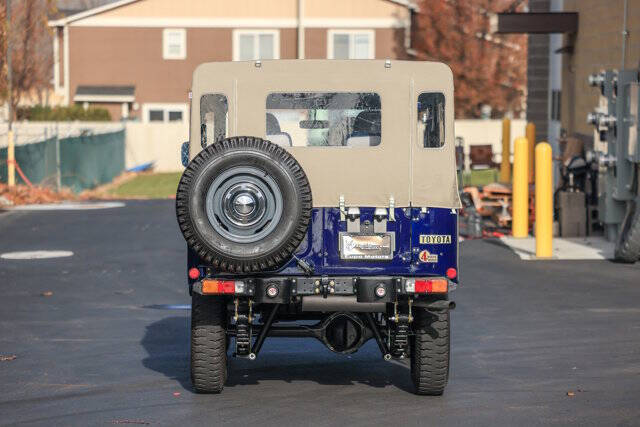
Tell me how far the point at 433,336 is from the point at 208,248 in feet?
6.00

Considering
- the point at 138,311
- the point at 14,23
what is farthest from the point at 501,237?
the point at 14,23

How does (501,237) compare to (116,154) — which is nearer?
(501,237)

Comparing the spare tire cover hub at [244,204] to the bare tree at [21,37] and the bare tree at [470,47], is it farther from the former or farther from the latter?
the bare tree at [470,47]

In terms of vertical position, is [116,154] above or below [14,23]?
below

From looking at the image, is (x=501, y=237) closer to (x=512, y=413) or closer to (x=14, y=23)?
(x=512, y=413)

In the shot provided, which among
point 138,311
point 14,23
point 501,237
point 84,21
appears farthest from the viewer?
point 84,21

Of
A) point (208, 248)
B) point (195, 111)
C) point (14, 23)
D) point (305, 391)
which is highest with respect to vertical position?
point (14, 23)

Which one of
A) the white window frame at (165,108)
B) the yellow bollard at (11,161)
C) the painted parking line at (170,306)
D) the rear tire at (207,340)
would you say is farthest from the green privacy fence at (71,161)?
the rear tire at (207,340)

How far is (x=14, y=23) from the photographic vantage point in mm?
40594

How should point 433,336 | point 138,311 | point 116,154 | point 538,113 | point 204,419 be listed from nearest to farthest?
1. point 204,419
2. point 433,336
3. point 138,311
4. point 538,113
5. point 116,154

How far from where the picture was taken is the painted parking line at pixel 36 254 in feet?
65.9

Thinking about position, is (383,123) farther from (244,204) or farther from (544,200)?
(544,200)

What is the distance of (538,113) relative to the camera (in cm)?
3547

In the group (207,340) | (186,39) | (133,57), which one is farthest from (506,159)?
(133,57)
